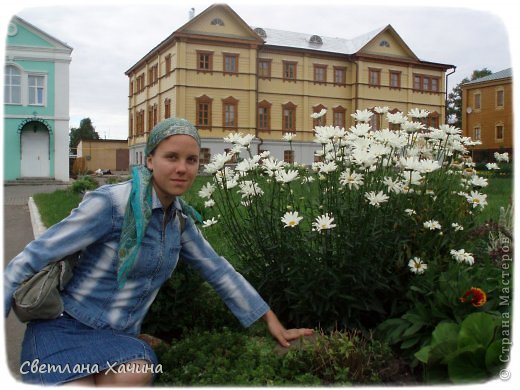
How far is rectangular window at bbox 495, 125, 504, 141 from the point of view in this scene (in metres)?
2.55

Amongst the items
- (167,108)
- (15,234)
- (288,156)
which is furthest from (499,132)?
(15,234)

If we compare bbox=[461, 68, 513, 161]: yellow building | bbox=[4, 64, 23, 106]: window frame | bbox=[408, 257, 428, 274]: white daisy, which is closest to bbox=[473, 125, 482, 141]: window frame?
bbox=[461, 68, 513, 161]: yellow building

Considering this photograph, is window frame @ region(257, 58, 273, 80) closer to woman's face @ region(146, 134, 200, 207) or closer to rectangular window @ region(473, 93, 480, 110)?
woman's face @ region(146, 134, 200, 207)

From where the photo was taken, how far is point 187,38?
2523 millimetres

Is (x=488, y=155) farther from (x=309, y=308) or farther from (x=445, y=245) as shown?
(x=309, y=308)

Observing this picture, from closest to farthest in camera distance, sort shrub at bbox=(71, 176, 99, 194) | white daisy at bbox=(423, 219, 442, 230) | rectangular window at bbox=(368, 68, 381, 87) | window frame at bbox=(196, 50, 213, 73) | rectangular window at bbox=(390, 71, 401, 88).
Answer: white daisy at bbox=(423, 219, 442, 230) → window frame at bbox=(196, 50, 213, 73) → rectangular window at bbox=(390, 71, 401, 88) → rectangular window at bbox=(368, 68, 381, 87) → shrub at bbox=(71, 176, 99, 194)

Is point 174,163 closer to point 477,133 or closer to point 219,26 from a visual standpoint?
point 219,26

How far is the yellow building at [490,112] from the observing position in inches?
92.9

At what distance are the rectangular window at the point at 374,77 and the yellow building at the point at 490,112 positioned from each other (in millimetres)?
596

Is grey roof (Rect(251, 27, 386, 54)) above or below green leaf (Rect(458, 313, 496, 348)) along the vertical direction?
above

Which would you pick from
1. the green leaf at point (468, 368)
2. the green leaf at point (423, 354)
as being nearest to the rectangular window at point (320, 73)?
the green leaf at point (423, 354)

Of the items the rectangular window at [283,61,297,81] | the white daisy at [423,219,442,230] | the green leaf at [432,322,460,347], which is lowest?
the green leaf at [432,322,460,347]

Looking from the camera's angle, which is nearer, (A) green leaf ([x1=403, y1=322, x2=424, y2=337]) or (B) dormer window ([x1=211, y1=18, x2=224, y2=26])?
(B) dormer window ([x1=211, y1=18, x2=224, y2=26])

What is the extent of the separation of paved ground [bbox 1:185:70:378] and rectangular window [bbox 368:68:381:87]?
201 centimetres
